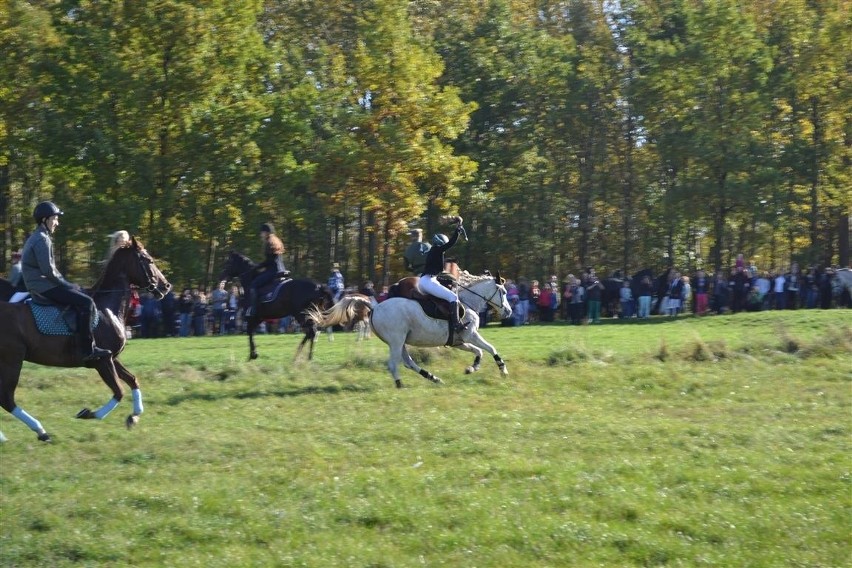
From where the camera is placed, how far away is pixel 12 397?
15719mm

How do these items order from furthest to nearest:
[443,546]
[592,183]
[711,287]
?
[592,183] → [711,287] → [443,546]

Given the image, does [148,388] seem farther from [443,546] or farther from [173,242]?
[173,242]

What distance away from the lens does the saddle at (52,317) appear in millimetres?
16141

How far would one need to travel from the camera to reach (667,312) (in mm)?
39469

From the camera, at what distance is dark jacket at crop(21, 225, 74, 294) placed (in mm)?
15742

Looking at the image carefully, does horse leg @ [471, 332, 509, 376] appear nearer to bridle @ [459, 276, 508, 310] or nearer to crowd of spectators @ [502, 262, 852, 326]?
bridle @ [459, 276, 508, 310]

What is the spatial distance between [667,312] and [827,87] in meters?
12.2

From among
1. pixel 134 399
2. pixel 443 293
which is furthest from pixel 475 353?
pixel 134 399

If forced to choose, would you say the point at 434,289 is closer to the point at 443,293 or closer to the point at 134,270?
the point at 443,293

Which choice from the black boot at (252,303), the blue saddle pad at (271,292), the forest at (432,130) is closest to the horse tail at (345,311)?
the blue saddle pad at (271,292)

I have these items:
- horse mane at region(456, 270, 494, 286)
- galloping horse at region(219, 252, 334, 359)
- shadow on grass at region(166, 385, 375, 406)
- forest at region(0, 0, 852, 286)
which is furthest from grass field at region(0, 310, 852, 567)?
forest at region(0, 0, 852, 286)

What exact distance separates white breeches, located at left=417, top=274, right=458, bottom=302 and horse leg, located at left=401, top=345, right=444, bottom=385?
1078 millimetres

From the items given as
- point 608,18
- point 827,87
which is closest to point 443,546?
point 827,87

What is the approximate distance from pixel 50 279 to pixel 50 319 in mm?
561
